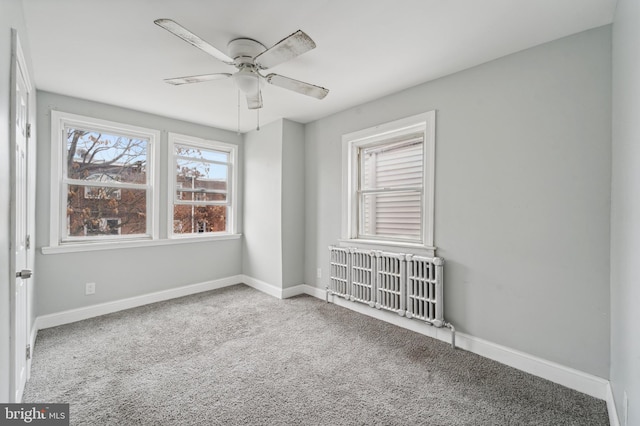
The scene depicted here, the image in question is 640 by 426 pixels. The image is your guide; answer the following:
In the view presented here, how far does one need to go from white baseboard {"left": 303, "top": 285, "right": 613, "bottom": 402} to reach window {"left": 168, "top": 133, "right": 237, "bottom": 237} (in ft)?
9.24

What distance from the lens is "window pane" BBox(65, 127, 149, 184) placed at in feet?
10.7

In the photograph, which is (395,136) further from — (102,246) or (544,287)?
(102,246)

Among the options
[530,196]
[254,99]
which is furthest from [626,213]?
[254,99]

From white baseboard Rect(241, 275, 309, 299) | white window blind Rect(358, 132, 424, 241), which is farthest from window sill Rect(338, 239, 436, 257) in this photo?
white baseboard Rect(241, 275, 309, 299)

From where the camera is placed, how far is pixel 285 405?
71.7 inches

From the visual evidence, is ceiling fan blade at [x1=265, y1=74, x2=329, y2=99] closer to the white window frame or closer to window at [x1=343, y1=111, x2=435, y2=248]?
window at [x1=343, y1=111, x2=435, y2=248]

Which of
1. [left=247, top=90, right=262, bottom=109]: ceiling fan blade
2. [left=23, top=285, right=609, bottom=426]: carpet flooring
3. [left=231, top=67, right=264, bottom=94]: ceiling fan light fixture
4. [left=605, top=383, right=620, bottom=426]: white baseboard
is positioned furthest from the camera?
[left=247, top=90, right=262, bottom=109]: ceiling fan blade

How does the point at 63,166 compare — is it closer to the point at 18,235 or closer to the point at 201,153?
the point at 201,153

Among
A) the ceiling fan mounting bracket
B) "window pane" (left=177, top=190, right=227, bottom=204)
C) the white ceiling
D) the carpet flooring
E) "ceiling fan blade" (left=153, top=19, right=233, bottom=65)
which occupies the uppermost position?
the white ceiling

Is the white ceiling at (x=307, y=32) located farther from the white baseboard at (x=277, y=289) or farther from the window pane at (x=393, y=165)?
the white baseboard at (x=277, y=289)

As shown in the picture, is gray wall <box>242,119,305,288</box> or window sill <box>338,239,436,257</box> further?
gray wall <box>242,119,305,288</box>

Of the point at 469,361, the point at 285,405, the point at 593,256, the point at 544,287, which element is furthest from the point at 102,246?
the point at 593,256

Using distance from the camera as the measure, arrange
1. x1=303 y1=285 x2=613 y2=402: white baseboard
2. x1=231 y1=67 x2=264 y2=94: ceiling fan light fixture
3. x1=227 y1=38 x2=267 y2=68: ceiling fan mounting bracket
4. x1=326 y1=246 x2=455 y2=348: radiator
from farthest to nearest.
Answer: x1=326 y1=246 x2=455 y2=348: radiator → x1=231 y1=67 x2=264 y2=94: ceiling fan light fixture → x1=227 y1=38 x2=267 y2=68: ceiling fan mounting bracket → x1=303 y1=285 x2=613 y2=402: white baseboard

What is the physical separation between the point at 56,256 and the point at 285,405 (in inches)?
118
